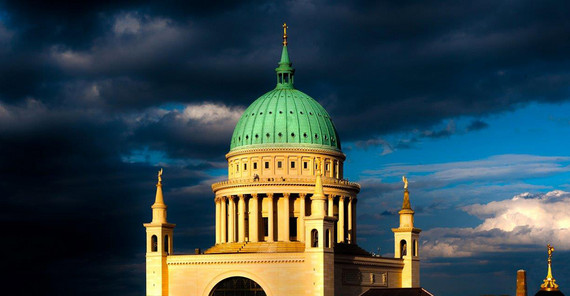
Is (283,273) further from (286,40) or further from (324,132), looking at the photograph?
(286,40)

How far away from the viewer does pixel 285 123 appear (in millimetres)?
168125

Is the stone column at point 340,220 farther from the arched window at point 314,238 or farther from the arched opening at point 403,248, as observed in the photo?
the arched window at point 314,238

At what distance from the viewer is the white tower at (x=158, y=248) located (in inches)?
6260

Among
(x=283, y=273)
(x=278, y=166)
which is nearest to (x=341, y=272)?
(x=283, y=273)

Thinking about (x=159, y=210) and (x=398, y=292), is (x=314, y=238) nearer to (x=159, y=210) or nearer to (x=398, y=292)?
(x=398, y=292)

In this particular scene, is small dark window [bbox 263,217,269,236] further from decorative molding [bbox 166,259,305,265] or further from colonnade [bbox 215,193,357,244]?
decorative molding [bbox 166,259,305,265]

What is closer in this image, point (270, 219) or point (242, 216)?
point (270, 219)

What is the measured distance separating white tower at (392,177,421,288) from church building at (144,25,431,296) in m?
0.12

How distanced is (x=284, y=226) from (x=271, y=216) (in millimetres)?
1998

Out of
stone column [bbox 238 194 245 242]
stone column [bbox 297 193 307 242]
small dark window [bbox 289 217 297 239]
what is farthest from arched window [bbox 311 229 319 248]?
stone column [bbox 238 194 245 242]

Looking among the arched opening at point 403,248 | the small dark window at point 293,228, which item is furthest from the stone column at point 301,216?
the arched opening at point 403,248

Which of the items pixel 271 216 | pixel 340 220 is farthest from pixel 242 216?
pixel 340 220

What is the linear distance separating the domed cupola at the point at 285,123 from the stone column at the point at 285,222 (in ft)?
23.9

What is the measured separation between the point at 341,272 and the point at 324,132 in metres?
22.3
